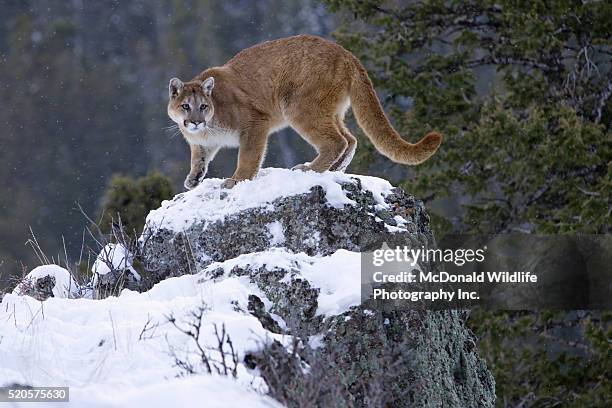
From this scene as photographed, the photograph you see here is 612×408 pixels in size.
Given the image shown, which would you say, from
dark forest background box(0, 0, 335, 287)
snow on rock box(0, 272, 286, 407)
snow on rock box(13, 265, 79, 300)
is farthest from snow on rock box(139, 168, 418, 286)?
dark forest background box(0, 0, 335, 287)

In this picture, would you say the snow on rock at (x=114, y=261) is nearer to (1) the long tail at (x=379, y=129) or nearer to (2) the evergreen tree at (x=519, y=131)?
(1) the long tail at (x=379, y=129)

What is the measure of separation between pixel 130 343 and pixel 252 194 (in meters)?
1.81

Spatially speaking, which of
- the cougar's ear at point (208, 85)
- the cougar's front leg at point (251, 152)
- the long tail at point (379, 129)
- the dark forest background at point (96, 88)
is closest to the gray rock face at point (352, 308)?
the long tail at point (379, 129)

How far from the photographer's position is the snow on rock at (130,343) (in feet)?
13.4

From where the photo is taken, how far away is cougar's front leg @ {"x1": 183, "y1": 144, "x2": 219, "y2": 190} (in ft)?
24.3

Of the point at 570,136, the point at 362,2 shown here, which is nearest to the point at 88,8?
the point at 362,2

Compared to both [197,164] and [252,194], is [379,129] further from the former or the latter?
[197,164]

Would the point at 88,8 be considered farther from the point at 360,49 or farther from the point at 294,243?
the point at 294,243

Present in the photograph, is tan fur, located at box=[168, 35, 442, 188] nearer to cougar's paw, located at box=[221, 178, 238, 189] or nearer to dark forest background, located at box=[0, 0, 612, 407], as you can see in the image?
cougar's paw, located at box=[221, 178, 238, 189]

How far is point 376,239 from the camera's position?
6.14m

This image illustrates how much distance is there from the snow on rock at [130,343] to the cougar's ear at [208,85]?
187 centimetres

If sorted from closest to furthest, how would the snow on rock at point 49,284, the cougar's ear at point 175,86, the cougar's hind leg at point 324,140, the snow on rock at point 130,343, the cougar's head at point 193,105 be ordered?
the snow on rock at point 130,343, the snow on rock at point 49,284, the cougar's hind leg at point 324,140, the cougar's head at point 193,105, the cougar's ear at point 175,86

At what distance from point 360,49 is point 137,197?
378cm

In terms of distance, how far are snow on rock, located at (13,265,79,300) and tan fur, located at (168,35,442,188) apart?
3.90 ft
